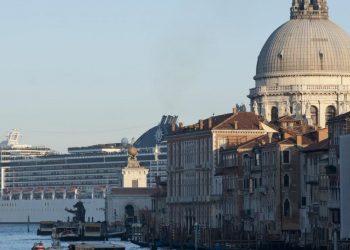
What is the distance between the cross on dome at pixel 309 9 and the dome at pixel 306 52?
982 millimetres

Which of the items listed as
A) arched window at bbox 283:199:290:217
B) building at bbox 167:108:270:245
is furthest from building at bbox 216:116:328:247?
building at bbox 167:108:270:245

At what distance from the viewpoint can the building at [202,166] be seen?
110812 mm

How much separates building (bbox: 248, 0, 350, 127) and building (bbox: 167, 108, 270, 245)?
56.3 feet

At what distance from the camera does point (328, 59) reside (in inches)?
5404

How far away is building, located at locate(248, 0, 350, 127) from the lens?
447 feet

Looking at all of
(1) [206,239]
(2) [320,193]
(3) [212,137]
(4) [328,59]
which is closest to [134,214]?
(4) [328,59]

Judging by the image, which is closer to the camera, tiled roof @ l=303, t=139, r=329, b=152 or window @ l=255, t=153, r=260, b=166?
tiled roof @ l=303, t=139, r=329, b=152

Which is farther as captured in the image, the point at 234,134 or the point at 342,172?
the point at 234,134

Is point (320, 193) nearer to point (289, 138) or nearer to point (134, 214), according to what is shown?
point (289, 138)

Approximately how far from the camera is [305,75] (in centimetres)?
13700

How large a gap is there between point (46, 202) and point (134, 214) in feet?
173

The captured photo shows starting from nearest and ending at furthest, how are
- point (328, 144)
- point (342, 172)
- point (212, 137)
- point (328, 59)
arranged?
point (342, 172) < point (328, 144) < point (212, 137) < point (328, 59)

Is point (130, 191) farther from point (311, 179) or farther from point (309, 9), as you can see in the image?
point (311, 179)

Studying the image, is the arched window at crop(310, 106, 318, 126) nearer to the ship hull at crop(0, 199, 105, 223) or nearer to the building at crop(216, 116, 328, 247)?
the building at crop(216, 116, 328, 247)
